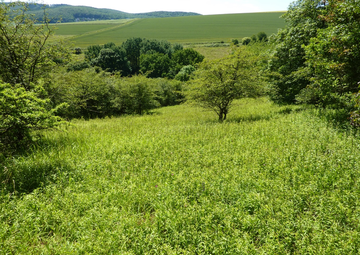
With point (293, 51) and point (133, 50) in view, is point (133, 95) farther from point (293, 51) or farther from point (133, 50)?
point (133, 50)

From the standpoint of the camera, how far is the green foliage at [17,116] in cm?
463

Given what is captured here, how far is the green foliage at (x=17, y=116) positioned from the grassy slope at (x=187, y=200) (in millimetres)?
688

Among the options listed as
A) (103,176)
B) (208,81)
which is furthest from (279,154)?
(208,81)

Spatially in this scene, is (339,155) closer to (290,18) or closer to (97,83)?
(290,18)

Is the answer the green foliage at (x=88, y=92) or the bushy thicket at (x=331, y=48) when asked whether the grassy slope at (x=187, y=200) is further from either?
the green foliage at (x=88, y=92)

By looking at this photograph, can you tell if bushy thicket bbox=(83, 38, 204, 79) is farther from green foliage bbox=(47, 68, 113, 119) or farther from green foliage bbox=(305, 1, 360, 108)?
green foliage bbox=(305, 1, 360, 108)

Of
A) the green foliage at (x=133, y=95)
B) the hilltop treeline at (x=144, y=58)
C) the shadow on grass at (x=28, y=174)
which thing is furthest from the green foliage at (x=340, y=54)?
the hilltop treeline at (x=144, y=58)

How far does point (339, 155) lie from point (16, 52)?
448 inches

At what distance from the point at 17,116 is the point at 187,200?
4627mm

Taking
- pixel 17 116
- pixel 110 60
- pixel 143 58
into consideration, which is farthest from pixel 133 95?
pixel 143 58

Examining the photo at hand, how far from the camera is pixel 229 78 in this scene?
11.5 meters

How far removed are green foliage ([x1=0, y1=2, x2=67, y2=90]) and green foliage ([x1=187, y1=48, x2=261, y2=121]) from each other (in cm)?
799

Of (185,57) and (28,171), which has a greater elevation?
(185,57)

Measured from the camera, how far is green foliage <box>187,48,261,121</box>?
11.8 meters
